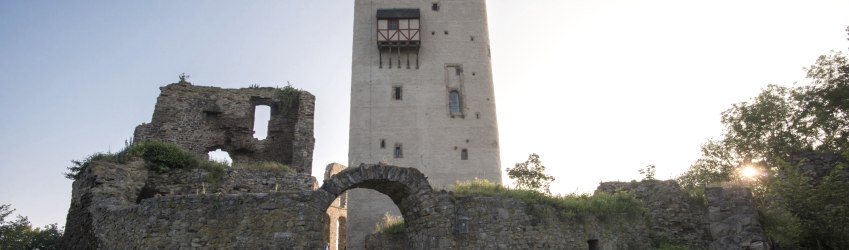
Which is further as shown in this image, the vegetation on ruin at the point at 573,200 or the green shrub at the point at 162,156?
the green shrub at the point at 162,156

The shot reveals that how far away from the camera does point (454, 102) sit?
3275 cm

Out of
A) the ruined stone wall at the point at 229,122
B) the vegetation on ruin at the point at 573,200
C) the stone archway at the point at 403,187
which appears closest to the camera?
the stone archway at the point at 403,187

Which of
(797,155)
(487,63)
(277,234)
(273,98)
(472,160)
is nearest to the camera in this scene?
(277,234)

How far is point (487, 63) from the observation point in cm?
3409

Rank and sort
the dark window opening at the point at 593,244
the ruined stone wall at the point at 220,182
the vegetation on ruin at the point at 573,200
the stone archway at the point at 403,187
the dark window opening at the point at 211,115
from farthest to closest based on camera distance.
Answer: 1. the dark window opening at the point at 211,115
2. the ruined stone wall at the point at 220,182
3. the dark window opening at the point at 593,244
4. the vegetation on ruin at the point at 573,200
5. the stone archway at the point at 403,187

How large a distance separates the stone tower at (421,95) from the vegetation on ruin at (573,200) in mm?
13152

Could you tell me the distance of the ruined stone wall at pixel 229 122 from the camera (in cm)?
2305

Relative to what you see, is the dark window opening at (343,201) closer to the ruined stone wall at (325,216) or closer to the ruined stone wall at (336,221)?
the ruined stone wall at (336,221)

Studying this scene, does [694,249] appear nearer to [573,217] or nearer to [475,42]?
[573,217]

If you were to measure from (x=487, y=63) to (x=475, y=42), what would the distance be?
1.54 meters

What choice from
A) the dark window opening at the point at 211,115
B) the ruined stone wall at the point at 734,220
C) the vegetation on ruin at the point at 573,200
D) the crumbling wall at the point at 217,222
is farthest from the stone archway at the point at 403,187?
the dark window opening at the point at 211,115

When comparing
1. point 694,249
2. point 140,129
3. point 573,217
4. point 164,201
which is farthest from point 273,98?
point 694,249

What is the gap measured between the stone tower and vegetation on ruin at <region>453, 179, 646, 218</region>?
13.2 meters

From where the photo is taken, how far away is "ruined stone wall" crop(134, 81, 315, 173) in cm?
2305
